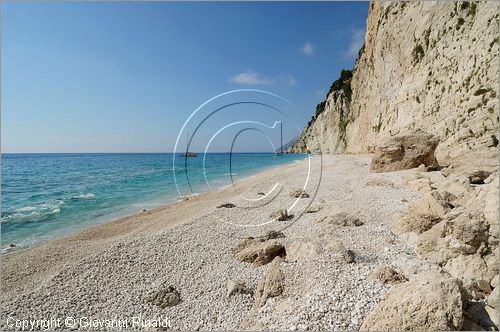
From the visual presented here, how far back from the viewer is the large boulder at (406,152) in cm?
1859

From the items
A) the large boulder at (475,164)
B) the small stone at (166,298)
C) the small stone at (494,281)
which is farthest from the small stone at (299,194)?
the small stone at (494,281)

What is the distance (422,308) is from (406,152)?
17.4m

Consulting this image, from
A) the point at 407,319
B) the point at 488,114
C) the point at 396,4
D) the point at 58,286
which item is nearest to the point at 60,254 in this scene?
the point at 58,286

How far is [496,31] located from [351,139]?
123 feet

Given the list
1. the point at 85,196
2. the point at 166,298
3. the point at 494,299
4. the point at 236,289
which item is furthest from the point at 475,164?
the point at 85,196

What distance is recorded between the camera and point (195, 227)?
11984 mm

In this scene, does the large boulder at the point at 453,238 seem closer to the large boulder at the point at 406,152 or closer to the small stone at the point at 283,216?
the small stone at the point at 283,216

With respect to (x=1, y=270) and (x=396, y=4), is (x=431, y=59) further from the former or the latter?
(x=1, y=270)

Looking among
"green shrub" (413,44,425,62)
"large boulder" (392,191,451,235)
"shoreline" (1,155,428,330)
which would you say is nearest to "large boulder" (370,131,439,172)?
"shoreline" (1,155,428,330)

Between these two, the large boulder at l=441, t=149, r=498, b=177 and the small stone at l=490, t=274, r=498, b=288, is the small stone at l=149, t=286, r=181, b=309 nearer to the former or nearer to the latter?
the small stone at l=490, t=274, r=498, b=288

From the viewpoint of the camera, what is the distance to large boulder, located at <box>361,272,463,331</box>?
13.4 ft

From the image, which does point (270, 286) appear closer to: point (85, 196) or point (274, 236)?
point (274, 236)

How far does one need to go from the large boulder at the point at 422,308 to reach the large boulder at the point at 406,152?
1637 cm

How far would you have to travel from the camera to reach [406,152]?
19.4m
